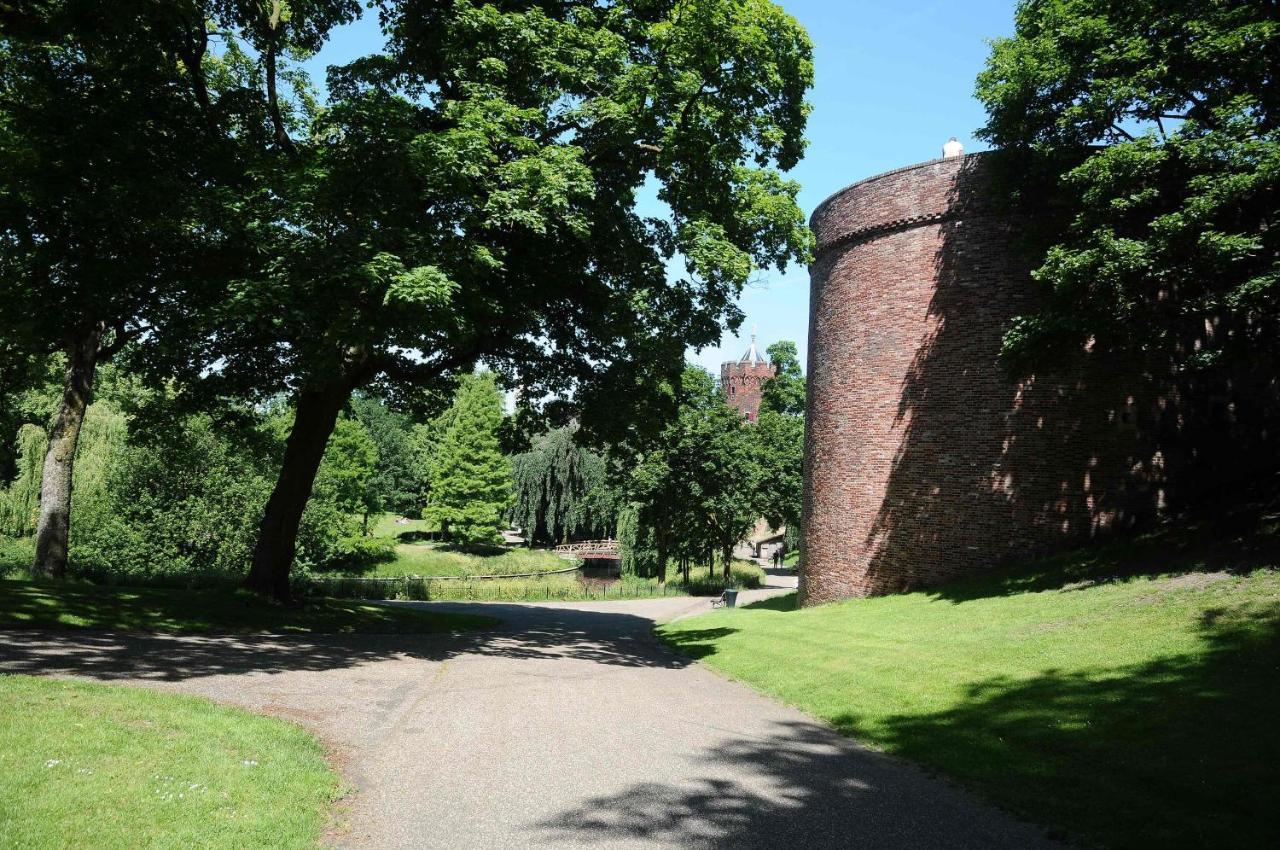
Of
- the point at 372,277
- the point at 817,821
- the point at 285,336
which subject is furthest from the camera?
the point at 285,336

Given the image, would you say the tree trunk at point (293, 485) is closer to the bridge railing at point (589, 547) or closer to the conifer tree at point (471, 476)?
the conifer tree at point (471, 476)

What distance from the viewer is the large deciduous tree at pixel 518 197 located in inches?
458

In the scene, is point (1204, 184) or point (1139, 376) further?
point (1139, 376)

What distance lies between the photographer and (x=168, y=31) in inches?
531

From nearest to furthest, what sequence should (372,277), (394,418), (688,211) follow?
(372,277)
(688,211)
(394,418)

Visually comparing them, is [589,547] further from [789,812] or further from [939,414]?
[789,812]

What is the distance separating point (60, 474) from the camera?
19016mm

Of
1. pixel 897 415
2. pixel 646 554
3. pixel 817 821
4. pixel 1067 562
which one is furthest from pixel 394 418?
pixel 817 821

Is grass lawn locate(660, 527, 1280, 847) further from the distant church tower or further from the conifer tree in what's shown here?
the distant church tower

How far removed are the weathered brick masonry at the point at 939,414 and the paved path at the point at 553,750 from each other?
29.1 feet

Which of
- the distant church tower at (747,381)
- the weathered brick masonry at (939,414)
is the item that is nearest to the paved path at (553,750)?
the weathered brick masonry at (939,414)

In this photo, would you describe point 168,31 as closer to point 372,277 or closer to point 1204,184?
point 372,277

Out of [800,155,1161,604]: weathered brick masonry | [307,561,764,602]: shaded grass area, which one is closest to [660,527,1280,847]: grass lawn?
[800,155,1161,604]: weathered brick masonry

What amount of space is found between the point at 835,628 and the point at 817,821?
35.3 ft
